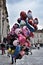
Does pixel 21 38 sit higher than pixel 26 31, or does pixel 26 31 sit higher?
pixel 26 31

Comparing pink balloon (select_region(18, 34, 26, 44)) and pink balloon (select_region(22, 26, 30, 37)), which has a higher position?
pink balloon (select_region(22, 26, 30, 37))

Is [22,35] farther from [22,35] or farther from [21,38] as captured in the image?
[21,38]

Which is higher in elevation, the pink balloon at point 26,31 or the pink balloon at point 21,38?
the pink balloon at point 26,31

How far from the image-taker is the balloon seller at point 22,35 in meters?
14.3

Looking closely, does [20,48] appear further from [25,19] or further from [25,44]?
[25,19]

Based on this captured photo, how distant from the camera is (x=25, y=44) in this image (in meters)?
14.2

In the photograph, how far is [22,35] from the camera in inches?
562

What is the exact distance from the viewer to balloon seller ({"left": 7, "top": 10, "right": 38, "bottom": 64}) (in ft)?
46.9

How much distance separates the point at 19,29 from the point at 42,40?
176 metres

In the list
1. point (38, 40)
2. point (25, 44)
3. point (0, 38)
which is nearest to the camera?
point (25, 44)

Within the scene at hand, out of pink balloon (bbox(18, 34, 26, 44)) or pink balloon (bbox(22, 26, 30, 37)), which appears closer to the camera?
pink balloon (bbox(18, 34, 26, 44))

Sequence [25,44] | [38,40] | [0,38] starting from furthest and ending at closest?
[38,40] → [0,38] → [25,44]

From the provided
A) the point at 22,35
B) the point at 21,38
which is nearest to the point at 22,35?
the point at 22,35

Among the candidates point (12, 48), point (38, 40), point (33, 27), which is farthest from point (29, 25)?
point (38, 40)
